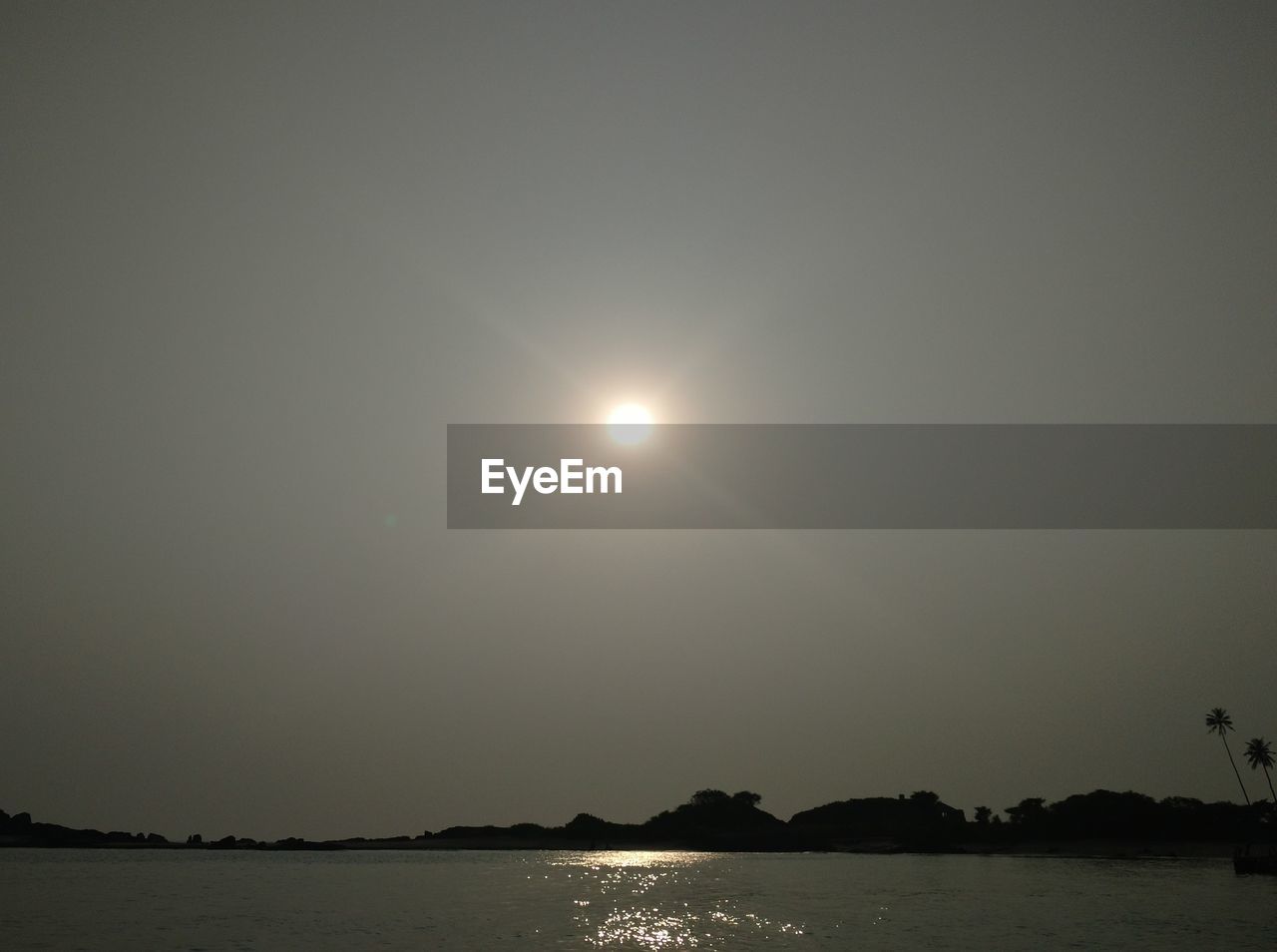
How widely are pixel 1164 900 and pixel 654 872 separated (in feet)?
289

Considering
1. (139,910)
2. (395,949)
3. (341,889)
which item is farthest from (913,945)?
(341,889)

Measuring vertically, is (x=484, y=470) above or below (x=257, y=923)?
above

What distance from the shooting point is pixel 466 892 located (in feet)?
403

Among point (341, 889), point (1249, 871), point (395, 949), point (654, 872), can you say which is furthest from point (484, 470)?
point (654, 872)

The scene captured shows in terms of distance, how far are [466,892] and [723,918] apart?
46307 millimetres

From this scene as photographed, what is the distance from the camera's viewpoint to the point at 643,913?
9094cm

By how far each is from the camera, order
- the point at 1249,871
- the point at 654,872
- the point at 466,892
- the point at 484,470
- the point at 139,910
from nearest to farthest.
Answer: the point at 484,470, the point at 139,910, the point at 466,892, the point at 1249,871, the point at 654,872

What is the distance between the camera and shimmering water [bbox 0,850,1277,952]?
230 ft

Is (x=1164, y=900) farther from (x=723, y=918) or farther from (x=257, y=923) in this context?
(x=257, y=923)

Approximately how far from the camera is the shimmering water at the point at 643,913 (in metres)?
70.1

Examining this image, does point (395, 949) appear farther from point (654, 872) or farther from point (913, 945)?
point (654, 872)

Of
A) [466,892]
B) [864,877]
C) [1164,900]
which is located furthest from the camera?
[864,877]

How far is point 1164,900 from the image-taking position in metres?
105

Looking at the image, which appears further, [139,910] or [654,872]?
[654,872]
